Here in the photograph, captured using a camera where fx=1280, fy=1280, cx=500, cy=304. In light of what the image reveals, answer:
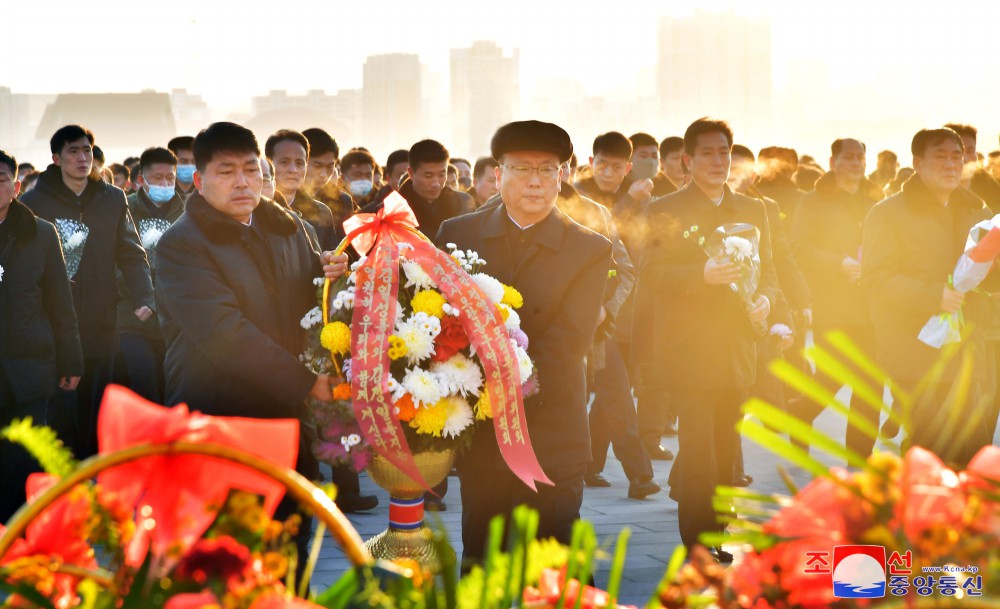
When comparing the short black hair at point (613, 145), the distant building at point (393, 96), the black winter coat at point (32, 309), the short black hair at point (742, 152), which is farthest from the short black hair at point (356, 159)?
the distant building at point (393, 96)

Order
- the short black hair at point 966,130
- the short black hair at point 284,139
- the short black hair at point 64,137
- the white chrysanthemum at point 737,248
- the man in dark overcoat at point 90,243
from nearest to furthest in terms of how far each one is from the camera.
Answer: the white chrysanthemum at point 737,248, the short black hair at point 284,139, the man in dark overcoat at point 90,243, the short black hair at point 64,137, the short black hair at point 966,130

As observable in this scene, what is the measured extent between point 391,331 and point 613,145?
503 centimetres

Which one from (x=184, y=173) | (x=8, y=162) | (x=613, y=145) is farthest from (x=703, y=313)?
(x=184, y=173)

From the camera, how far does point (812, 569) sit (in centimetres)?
137

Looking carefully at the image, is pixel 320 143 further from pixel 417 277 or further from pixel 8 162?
pixel 417 277

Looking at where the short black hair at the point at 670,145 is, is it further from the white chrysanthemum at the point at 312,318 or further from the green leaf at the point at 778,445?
the green leaf at the point at 778,445

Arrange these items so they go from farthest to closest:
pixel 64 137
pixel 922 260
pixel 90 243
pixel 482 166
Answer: pixel 482 166
pixel 64 137
pixel 90 243
pixel 922 260

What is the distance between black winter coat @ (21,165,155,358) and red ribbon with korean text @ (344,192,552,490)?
440cm

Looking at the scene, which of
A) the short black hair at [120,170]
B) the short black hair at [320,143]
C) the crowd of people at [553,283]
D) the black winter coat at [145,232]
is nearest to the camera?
the crowd of people at [553,283]

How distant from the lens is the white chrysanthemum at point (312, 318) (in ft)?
14.4

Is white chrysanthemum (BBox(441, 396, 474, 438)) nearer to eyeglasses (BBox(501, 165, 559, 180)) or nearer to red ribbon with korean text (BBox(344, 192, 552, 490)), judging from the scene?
→ red ribbon with korean text (BBox(344, 192, 552, 490))

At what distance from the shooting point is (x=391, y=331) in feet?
13.5

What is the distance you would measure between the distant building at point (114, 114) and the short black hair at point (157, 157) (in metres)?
81.8

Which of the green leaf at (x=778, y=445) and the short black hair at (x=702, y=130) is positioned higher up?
the short black hair at (x=702, y=130)
